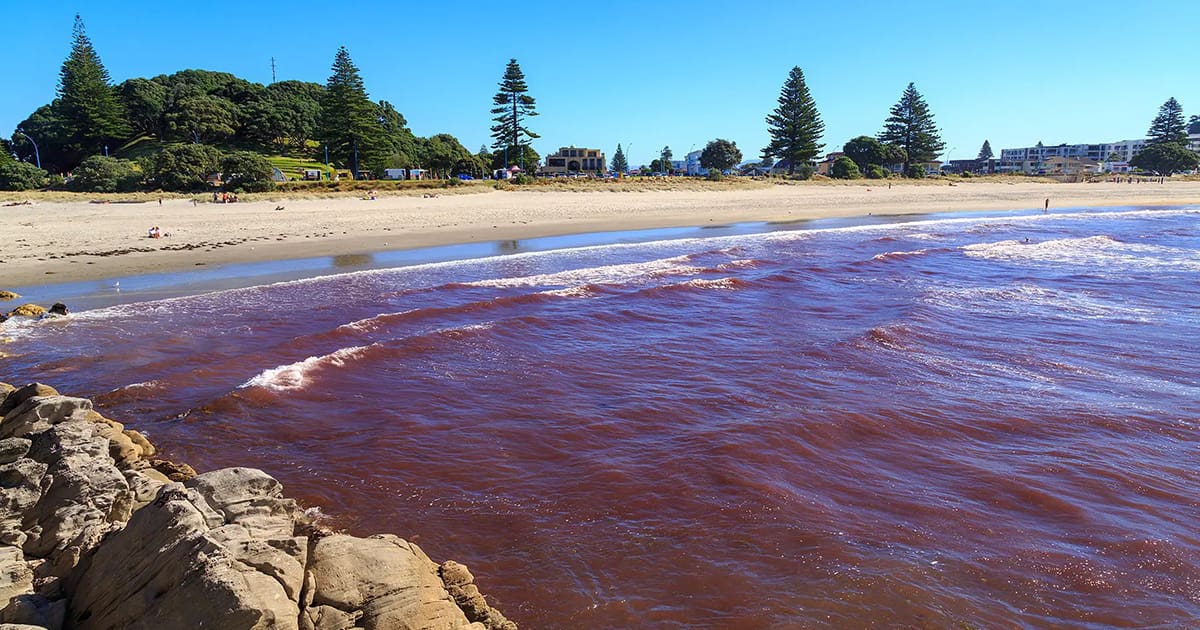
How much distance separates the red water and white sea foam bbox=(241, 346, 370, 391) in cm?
5

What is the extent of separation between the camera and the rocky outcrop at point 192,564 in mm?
2789

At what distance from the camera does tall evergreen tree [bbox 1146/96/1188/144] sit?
9938 centimetres

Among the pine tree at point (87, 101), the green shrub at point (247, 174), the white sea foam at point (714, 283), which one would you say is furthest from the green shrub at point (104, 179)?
the white sea foam at point (714, 283)

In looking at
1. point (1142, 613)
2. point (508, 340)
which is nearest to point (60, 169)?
point (508, 340)

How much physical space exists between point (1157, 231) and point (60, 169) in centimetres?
8604

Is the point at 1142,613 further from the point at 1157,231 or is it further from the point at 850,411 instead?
the point at 1157,231

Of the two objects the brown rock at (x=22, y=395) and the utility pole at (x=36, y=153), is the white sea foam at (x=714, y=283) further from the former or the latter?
the utility pole at (x=36, y=153)

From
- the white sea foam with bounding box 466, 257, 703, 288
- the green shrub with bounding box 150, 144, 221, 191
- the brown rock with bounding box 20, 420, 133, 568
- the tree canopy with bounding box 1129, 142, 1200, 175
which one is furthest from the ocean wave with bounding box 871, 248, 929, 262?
the tree canopy with bounding box 1129, 142, 1200, 175

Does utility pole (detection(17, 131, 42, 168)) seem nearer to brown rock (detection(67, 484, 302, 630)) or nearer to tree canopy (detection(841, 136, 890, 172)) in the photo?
brown rock (detection(67, 484, 302, 630))

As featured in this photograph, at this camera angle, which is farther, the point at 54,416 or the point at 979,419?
the point at 979,419

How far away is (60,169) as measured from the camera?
211ft

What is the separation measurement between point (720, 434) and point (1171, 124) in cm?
13098

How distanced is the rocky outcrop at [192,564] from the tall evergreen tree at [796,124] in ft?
252

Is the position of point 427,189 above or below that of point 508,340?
above
